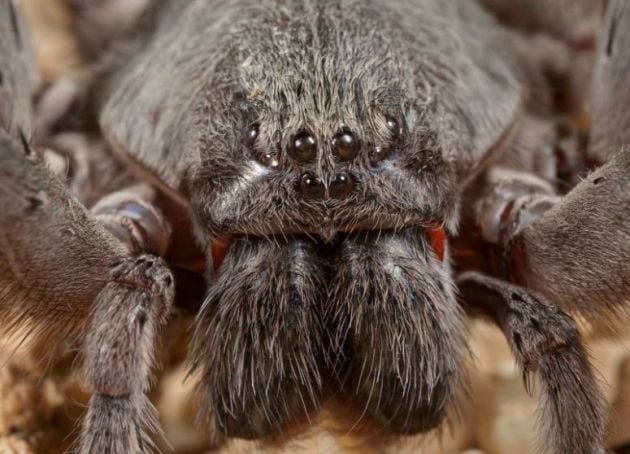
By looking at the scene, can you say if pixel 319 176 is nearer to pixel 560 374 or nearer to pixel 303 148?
pixel 303 148

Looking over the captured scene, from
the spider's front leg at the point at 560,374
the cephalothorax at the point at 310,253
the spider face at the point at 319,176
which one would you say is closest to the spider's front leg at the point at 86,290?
the cephalothorax at the point at 310,253

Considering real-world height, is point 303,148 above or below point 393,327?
above

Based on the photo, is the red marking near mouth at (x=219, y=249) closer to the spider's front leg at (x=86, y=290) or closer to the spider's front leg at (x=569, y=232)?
the spider's front leg at (x=86, y=290)

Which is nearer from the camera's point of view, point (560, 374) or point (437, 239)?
point (560, 374)

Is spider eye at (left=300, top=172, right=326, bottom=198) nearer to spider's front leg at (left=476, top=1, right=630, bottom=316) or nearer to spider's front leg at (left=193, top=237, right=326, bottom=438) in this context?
spider's front leg at (left=193, top=237, right=326, bottom=438)

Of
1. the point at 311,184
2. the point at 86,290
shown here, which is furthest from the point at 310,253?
the point at 86,290

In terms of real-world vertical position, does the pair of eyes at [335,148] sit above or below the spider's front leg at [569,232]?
above

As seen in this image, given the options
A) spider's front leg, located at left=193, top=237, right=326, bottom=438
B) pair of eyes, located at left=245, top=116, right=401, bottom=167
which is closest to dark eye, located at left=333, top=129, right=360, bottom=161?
pair of eyes, located at left=245, top=116, right=401, bottom=167
